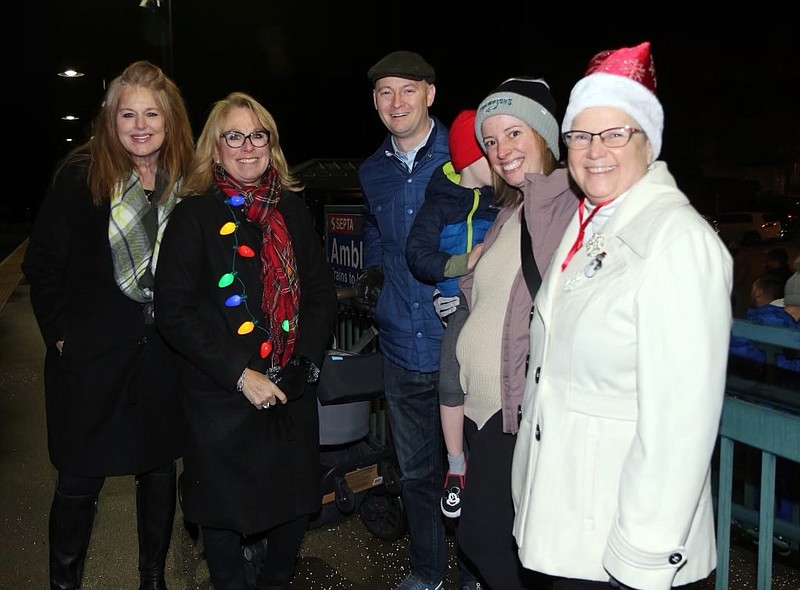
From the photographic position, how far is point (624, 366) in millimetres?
1803

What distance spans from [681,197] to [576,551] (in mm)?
928

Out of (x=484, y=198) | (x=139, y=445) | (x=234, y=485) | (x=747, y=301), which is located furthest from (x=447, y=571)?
(x=747, y=301)

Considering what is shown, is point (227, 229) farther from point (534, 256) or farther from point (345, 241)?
point (345, 241)

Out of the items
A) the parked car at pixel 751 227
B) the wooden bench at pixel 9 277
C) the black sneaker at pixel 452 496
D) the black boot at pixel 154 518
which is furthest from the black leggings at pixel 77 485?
the parked car at pixel 751 227

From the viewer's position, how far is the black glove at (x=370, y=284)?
3.43 metres

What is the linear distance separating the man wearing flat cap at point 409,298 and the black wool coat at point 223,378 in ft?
1.34

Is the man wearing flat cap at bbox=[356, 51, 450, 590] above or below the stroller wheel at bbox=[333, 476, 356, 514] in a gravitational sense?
above

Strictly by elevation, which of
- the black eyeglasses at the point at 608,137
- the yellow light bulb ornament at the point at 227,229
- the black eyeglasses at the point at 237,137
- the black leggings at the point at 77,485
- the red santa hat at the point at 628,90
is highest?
the red santa hat at the point at 628,90

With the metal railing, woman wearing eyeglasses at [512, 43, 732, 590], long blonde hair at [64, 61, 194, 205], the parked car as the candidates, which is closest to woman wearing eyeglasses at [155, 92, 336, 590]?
long blonde hair at [64, 61, 194, 205]

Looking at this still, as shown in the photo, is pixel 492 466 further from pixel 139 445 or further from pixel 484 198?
pixel 139 445

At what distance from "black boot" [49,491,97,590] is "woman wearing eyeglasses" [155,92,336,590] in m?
0.53

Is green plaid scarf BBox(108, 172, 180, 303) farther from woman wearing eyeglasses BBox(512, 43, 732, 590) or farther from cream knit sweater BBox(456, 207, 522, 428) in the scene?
woman wearing eyeglasses BBox(512, 43, 732, 590)

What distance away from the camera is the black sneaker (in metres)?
2.91

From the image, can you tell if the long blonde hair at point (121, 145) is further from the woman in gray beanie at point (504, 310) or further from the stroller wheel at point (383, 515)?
the stroller wheel at point (383, 515)
